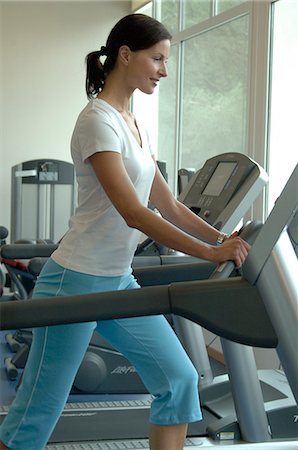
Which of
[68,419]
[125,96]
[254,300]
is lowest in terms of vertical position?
[68,419]

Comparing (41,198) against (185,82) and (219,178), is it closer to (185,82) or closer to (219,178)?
(185,82)

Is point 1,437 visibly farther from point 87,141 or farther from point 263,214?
point 263,214

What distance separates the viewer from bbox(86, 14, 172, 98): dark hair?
2.03m

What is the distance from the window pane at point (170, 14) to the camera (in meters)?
6.28

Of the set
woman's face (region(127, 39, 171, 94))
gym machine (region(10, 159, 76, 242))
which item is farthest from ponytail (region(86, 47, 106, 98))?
gym machine (region(10, 159, 76, 242))

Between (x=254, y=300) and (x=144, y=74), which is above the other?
(x=144, y=74)

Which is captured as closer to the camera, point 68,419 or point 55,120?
point 68,419

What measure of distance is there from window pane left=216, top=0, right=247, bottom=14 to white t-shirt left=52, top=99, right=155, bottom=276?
11.0 ft

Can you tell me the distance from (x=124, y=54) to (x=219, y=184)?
1.24m

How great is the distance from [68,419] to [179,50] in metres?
3.62

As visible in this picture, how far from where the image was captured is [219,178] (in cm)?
322

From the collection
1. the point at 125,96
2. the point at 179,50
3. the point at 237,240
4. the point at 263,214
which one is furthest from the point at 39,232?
the point at 237,240

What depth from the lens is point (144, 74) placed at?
2.01 meters

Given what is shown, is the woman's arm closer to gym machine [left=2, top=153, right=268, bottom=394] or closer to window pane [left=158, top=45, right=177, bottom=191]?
gym machine [left=2, top=153, right=268, bottom=394]
